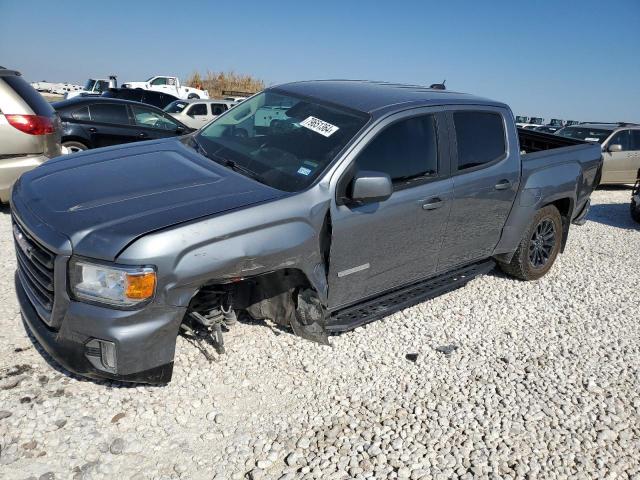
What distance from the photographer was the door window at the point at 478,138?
4051 mm

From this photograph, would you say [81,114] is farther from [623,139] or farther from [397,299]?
[623,139]

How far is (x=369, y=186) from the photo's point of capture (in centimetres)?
313

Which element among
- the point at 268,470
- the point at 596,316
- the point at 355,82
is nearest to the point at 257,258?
the point at 268,470

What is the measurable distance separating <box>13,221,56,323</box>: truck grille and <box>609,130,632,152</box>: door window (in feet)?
38.7

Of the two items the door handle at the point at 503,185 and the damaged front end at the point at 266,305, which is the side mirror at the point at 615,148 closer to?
the door handle at the point at 503,185

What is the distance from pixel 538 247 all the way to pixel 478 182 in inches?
63.0

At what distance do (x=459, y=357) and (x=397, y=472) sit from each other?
1.37m

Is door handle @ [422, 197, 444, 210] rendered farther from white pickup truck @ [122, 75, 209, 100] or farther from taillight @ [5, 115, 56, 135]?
white pickup truck @ [122, 75, 209, 100]

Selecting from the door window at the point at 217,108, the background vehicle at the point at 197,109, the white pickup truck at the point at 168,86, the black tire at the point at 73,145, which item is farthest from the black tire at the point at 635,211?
A: the white pickup truck at the point at 168,86

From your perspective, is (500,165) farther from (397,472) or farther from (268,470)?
(268,470)

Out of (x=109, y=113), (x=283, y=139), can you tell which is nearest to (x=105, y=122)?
(x=109, y=113)

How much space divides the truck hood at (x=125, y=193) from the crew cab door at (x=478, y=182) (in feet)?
5.52

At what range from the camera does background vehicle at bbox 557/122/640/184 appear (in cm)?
1123

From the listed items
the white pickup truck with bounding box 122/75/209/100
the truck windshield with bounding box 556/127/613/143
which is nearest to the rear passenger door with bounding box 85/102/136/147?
the truck windshield with bounding box 556/127/613/143
